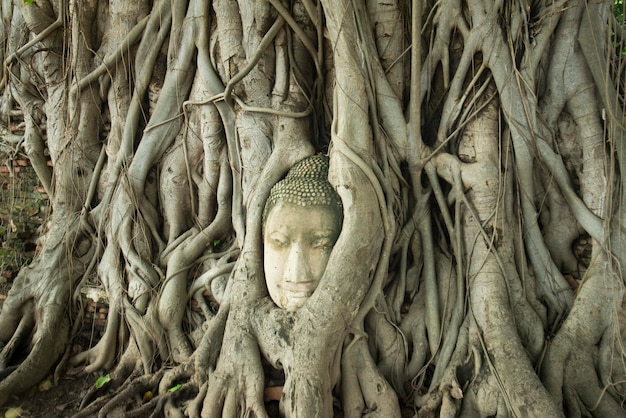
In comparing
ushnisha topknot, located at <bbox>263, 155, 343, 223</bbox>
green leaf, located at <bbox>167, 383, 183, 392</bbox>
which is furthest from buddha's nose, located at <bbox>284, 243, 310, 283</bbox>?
green leaf, located at <bbox>167, 383, 183, 392</bbox>

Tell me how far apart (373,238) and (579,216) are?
1096 millimetres

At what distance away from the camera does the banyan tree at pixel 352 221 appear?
7.50ft

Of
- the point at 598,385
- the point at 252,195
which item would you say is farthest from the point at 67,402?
the point at 598,385

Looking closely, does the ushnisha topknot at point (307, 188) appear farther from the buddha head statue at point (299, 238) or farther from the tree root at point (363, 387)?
the tree root at point (363, 387)

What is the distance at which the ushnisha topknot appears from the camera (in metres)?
2.39

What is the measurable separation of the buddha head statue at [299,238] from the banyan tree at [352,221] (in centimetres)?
1

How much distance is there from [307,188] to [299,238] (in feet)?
0.88

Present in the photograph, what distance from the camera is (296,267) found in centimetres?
234

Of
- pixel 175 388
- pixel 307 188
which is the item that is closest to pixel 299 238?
pixel 307 188

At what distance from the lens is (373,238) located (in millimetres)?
2328

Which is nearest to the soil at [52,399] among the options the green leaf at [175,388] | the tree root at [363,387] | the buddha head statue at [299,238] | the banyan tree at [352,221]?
the banyan tree at [352,221]

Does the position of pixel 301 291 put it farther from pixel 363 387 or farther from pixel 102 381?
pixel 102 381

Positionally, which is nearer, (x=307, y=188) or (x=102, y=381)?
(x=307, y=188)

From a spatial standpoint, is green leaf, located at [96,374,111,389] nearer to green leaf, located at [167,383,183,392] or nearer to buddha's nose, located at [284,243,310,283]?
green leaf, located at [167,383,183,392]
